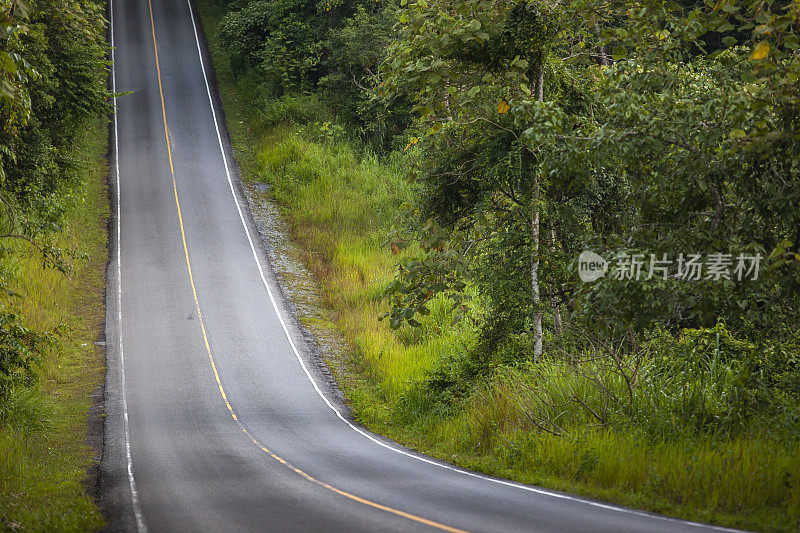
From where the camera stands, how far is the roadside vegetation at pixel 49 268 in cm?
1103

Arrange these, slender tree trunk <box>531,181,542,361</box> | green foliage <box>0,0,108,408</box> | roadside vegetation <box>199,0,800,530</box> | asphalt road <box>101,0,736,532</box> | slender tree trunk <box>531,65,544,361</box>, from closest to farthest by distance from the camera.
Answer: roadside vegetation <box>199,0,800,530</box> < asphalt road <box>101,0,736,532</box> < slender tree trunk <box>531,65,544,361</box> < slender tree trunk <box>531,181,542,361</box> < green foliage <box>0,0,108,408</box>

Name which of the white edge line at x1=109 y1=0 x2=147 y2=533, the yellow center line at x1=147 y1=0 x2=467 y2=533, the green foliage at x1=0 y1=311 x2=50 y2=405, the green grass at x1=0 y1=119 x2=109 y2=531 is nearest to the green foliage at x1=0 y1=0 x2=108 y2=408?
the green grass at x1=0 y1=119 x2=109 y2=531

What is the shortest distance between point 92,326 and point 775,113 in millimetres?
19682

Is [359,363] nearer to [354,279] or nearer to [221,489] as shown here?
[354,279]

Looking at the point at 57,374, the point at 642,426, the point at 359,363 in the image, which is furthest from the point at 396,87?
the point at 57,374

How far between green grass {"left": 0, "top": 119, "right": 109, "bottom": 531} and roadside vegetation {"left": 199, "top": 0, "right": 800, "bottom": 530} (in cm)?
625

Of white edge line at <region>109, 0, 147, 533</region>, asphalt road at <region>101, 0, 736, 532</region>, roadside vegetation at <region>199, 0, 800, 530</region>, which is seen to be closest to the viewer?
roadside vegetation at <region>199, 0, 800, 530</region>

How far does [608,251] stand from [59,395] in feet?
47.9

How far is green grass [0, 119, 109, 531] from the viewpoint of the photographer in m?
10.5

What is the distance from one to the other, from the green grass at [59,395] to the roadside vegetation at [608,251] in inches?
246

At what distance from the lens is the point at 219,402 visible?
17.7m

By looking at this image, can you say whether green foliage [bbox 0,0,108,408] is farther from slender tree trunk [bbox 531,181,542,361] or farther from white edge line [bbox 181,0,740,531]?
slender tree trunk [bbox 531,181,542,361]

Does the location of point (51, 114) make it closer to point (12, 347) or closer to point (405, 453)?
point (12, 347)

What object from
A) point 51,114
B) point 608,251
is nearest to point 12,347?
point 608,251
